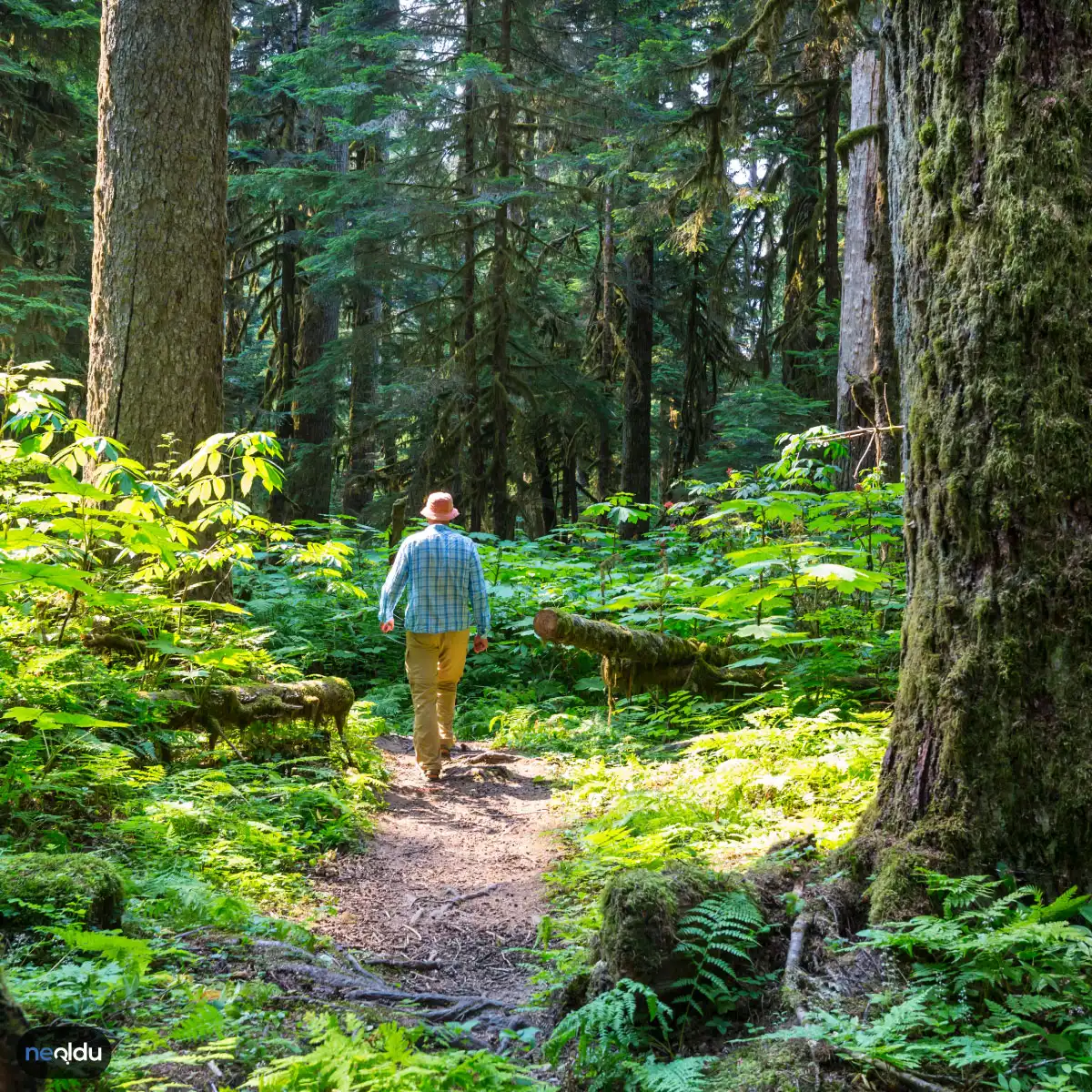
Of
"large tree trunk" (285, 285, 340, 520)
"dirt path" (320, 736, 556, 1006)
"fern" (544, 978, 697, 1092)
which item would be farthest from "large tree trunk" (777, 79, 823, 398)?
"fern" (544, 978, 697, 1092)

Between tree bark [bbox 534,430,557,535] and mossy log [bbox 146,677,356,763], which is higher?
tree bark [bbox 534,430,557,535]

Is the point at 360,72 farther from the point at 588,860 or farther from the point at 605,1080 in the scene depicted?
the point at 605,1080

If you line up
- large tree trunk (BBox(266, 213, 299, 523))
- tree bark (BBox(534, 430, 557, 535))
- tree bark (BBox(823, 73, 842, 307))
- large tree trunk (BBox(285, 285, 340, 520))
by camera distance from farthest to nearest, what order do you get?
tree bark (BBox(534, 430, 557, 535)) < large tree trunk (BBox(266, 213, 299, 523)) < large tree trunk (BBox(285, 285, 340, 520)) < tree bark (BBox(823, 73, 842, 307))

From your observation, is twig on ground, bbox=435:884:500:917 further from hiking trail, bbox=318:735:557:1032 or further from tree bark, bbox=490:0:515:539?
tree bark, bbox=490:0:515:539

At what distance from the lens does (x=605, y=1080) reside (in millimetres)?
2465

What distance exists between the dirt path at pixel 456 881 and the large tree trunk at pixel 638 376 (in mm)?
10178

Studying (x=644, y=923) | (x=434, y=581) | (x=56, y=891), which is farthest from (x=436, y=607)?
(x=644, y=923)

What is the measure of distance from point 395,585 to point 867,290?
599 cm

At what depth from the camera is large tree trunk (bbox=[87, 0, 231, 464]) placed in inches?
270

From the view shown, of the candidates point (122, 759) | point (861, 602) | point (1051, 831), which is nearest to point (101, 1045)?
point (1051, 831)

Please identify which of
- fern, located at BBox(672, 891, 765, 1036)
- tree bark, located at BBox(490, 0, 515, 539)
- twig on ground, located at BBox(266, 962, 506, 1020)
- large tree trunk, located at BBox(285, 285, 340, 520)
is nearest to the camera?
fern, located at BBox(672, 891, 765, 1036)

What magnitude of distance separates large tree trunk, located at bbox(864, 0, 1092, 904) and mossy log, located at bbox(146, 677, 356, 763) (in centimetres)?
413

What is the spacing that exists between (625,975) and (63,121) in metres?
16.8

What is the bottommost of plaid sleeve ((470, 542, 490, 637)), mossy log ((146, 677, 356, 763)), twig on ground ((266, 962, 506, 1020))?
twig on ground ((266, 962, 506, 1020))
